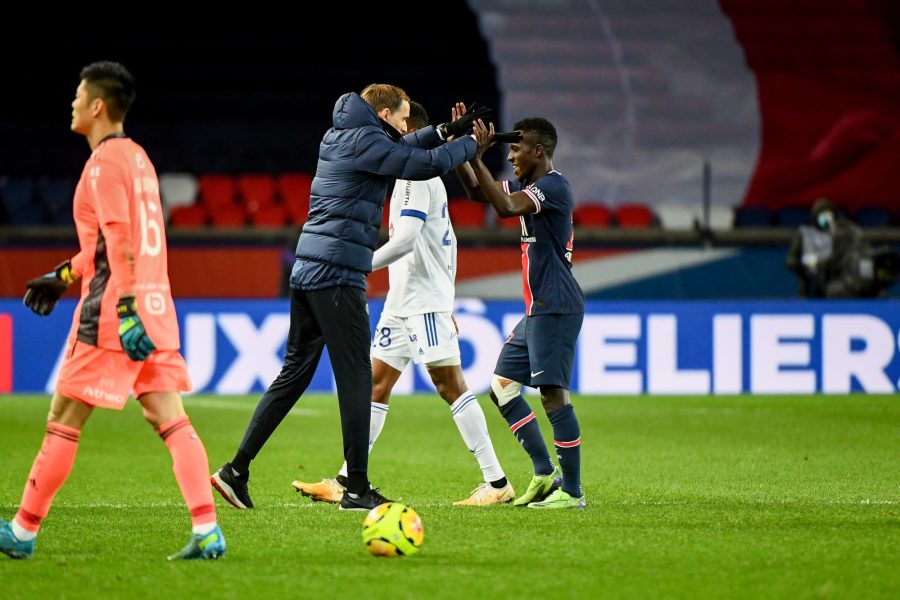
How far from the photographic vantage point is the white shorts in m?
7.30

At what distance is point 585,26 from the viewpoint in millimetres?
21406

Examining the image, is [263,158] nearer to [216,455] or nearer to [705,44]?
[705,44]

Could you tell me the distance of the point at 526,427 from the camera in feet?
23.8

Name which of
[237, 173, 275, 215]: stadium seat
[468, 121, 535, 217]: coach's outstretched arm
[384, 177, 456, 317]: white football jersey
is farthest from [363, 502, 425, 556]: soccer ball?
[237, 173, 275, 215]: stadium seat

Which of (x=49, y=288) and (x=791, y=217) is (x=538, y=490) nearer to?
(x=49, y=288)

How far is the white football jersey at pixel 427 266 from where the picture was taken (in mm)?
7367

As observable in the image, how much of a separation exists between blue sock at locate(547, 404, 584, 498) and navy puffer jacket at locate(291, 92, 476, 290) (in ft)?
3.96

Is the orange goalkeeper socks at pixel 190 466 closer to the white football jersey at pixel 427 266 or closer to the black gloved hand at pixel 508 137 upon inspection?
the black gloved hand at pixel 508 137

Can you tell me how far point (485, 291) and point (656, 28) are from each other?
280 inches

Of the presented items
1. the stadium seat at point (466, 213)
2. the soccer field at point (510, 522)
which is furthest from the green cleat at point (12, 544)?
the stadium seat at point (466, 213)

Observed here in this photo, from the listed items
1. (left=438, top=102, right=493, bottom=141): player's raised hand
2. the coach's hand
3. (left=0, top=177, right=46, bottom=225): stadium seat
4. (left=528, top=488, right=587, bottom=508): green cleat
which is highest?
(left=438, top=102, right=493, bottom=141): player's raised hand

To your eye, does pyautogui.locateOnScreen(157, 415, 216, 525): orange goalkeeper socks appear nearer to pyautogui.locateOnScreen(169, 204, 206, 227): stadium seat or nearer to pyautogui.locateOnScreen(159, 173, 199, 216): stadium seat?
pyautogui.locateOnScreen(169, 204, 206, 227): stadium seat

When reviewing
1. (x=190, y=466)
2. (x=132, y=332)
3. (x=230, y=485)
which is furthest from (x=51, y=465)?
(x=230, y=485)

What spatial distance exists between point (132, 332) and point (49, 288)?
78 cm
